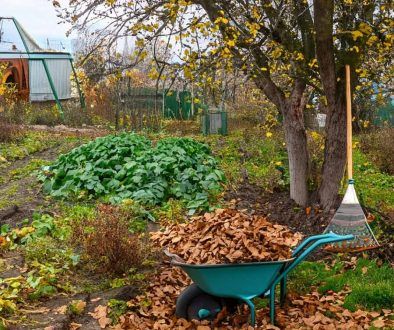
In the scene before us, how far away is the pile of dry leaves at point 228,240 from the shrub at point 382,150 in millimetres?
7956

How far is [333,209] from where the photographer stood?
683cm

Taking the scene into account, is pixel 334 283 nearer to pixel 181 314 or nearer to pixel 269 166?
pixel 181 314

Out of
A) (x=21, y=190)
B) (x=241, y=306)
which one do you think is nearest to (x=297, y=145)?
(x=241, y=306)

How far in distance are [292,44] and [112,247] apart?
3295mm

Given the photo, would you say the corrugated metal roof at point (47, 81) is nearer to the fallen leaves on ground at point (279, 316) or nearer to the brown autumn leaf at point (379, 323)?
the fallen leaves on ground at point (279, 316)

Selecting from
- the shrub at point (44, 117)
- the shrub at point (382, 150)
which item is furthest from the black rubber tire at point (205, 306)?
the shrub at point (44, 117)

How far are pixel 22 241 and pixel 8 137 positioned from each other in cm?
704

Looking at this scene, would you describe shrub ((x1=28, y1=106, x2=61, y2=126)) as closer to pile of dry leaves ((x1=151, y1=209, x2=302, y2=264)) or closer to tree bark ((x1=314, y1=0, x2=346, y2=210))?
tree bark ((x1=314, y1=0, x2=346, y2=210))

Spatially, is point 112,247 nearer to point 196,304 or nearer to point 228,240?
point 196,304

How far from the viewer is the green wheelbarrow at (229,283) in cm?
394

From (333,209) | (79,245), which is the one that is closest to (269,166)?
(333,209)

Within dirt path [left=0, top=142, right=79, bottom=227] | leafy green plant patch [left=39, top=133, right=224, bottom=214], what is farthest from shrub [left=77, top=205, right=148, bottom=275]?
leafy green plant patch [left=39, top=133, right=224, bottom=214]

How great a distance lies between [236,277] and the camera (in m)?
3.98

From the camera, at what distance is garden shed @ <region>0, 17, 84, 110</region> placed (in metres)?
18.2
